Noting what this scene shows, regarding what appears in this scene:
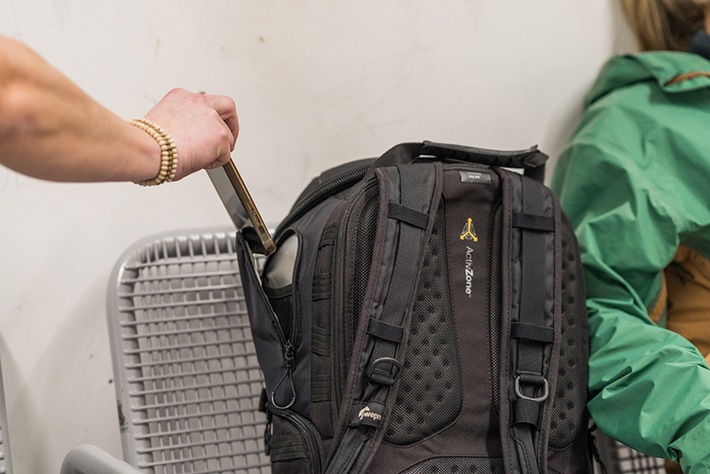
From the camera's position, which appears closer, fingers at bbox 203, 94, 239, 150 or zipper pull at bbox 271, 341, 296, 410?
fingers at bbox 203, 94, 239, 150

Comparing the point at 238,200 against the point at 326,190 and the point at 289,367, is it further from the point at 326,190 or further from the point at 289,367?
the point at 289,367

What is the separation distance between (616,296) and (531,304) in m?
0.17

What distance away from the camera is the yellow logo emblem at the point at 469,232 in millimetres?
1115

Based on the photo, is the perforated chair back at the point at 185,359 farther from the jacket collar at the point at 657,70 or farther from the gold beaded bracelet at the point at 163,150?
the jacket collar at the point at 657,70

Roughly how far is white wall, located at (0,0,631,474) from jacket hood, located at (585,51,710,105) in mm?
126

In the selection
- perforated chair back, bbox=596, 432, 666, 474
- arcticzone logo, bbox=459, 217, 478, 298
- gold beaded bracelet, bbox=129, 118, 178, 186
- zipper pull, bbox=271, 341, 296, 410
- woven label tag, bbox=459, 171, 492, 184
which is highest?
gold beaded bracelet, bbox=129, 118, 178, 186

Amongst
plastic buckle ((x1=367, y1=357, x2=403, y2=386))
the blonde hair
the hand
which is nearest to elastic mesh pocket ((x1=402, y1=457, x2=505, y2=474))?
plastic buckle ((x1=367, y1=357, x2=403, y2=386))

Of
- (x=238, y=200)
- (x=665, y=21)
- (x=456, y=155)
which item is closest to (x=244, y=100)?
(x=238, y=200)

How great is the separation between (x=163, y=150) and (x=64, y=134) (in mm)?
126

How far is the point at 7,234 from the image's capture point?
3.95ft

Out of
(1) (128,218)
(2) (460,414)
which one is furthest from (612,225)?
(1) (128,218)

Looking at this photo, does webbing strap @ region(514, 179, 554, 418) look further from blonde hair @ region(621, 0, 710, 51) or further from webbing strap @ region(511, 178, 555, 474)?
blonde hair @ region(621, 0, 710, 51)

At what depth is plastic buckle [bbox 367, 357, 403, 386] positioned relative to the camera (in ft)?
3.31

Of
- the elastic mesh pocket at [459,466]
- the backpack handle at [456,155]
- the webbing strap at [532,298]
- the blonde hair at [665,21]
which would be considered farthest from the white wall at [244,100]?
the elastic mesh pocket at [459,466]
